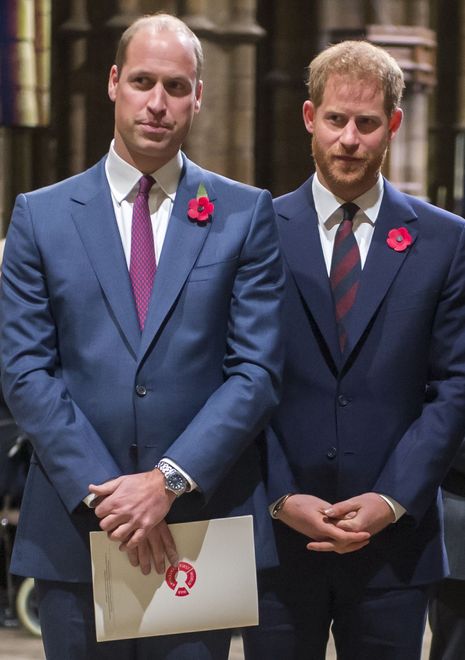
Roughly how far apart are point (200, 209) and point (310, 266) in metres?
0.31

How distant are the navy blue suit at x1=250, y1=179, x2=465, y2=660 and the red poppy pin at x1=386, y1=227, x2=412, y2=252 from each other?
0.05 ft

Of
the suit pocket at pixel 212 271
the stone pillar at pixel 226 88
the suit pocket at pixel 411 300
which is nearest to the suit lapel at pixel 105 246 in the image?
the suit pocket at pixel 212 271

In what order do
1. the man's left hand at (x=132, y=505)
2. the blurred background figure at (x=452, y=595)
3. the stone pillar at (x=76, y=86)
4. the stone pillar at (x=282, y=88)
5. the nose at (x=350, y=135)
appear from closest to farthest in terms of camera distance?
1. the man's left hand at (x=132, y=505)
2. the nose at (x=350, y=135)
3. the blurred background figure at (x=452, y=595)
4. the stone pillar at (x=76, y=86)
5. the stone pillar at (x=282, y=88)

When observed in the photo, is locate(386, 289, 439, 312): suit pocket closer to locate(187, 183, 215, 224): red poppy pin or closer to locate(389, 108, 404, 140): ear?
locate(389, 108, 404, 140): ear

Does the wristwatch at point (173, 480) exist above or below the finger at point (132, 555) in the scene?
above

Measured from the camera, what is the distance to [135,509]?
281 centimetres

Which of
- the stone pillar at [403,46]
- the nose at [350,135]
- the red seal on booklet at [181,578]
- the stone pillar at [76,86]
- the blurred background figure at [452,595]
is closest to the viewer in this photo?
the red seal on booklet at [181,578]

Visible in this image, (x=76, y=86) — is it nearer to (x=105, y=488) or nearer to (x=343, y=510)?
(x=343, y=510)

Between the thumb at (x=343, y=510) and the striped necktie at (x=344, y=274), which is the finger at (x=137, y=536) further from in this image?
the striped necktie at (x=344, y=274)

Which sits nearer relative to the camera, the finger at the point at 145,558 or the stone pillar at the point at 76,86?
the finger at the point at 145,558

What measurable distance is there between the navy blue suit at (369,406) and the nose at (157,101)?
458 mm

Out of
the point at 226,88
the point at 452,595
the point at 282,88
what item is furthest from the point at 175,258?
the point at 282,88

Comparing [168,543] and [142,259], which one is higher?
[142,259]

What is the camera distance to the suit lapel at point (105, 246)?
293 cm
